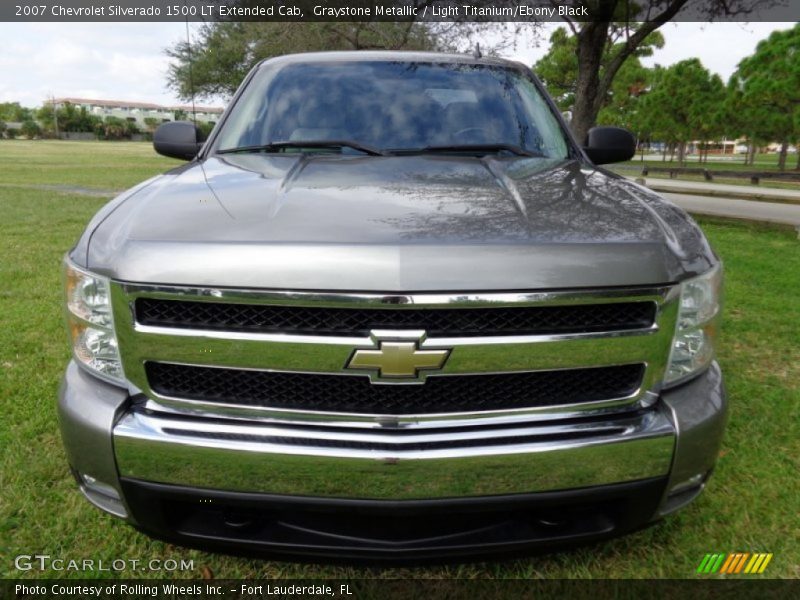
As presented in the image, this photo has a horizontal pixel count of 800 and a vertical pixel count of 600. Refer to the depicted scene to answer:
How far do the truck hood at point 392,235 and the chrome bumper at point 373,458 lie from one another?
0.40 m

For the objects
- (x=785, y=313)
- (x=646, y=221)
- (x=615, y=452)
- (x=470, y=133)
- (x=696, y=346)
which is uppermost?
(x=470, y=133)

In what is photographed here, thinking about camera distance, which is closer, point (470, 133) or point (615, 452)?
point (615, 452)

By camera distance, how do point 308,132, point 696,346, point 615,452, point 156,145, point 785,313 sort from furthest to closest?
1. point 785,313
2. point 156,145
3. point 308,132
4. point 696,346
5. point 615,452

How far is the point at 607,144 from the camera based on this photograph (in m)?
3.19

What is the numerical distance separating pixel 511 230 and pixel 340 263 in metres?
0.47

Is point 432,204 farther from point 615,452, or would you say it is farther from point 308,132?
point 308,132

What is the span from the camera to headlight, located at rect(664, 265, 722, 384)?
1787mm

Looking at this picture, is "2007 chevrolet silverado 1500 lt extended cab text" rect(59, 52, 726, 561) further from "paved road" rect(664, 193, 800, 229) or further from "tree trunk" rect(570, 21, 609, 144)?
"tree trunk" rect(570, 21, 609, 144)

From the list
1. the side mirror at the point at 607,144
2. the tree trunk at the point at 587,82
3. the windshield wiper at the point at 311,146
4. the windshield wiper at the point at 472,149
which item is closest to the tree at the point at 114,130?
the tree trunk at the point at 587,82

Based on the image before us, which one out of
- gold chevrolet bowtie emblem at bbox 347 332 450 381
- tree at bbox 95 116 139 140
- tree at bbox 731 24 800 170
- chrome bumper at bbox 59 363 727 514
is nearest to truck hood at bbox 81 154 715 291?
gold chevrolet bowtie emblem at bbox 347 332 450 381

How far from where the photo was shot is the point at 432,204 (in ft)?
6.14

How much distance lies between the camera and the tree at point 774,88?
30.7 m

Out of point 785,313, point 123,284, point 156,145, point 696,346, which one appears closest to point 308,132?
point 156,145

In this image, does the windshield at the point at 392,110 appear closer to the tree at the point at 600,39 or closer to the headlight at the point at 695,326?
the headlight at the point at 695,326
